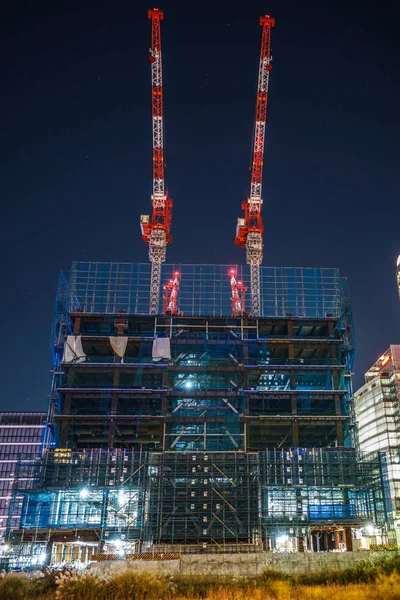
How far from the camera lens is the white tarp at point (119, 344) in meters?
69.2

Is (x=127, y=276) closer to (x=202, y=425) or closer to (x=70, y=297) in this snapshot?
(x=70, y=297)

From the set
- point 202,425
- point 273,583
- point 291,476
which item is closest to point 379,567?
point 273,583

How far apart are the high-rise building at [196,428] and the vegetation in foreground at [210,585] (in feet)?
84.7

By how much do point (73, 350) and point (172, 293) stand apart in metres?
30.8

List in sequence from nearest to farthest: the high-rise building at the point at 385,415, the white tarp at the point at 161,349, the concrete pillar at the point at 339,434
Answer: the concrete pillar at the point at 339,434
the white tarp at the point at 161,349
the high-rise building at the point at 385,415

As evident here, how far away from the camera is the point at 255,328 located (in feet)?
243

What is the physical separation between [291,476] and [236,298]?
43.0 meters

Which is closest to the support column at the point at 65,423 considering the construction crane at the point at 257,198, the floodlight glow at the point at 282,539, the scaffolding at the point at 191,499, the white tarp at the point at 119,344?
the scaffolding at the point at 191,499

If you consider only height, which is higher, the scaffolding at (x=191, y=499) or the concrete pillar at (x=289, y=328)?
the concrete pillar at (x=289, y=328)

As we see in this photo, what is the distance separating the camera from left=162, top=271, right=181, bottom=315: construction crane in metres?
90.3

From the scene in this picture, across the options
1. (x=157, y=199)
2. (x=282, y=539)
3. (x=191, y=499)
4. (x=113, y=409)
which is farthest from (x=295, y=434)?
(x=157, y=199)

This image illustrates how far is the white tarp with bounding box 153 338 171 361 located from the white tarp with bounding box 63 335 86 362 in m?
8.84

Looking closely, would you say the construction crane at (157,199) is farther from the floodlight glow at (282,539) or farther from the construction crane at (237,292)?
the floodlight glow at (282,539)

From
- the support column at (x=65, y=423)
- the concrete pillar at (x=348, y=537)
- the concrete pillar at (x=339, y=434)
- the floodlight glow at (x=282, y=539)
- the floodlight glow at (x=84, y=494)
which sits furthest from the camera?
the concrete pillar at (x=339, y=434)
